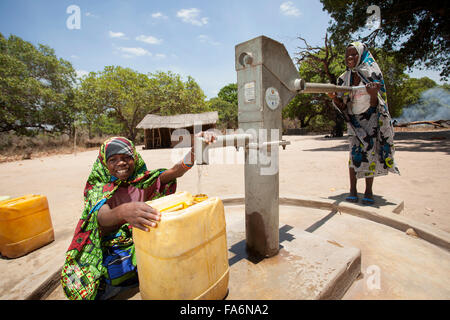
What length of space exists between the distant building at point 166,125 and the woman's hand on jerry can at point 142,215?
1902 cm

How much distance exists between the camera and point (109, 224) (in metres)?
1.28

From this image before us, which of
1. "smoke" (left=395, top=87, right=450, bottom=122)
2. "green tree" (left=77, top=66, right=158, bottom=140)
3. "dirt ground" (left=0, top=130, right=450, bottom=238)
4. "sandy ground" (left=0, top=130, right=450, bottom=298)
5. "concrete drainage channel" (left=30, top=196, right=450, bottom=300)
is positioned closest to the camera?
"concrete drainage channel" (left=30, top=196, right=450, bottom=300)

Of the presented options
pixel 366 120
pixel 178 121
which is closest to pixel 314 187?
pixel 366 120

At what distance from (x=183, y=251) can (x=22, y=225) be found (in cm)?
248

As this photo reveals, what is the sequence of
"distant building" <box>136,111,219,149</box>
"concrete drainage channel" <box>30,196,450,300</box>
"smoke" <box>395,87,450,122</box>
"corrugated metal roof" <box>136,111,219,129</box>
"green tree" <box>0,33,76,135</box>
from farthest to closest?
"smoke" <box>395,87,450,122</box> → "distant building" <box>136,111,219,149</box> → "corrugated metal roof" <box>136,111,219,129</box> → "green tree" <box>0,33,76,135</box> → "concrete drainage channel" <box>30,196,450,300</box>

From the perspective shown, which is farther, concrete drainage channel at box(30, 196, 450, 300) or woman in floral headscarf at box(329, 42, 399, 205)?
woman in floral headscarf at box(329, 42, 399, 205)

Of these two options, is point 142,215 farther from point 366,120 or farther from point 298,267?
point 366,120

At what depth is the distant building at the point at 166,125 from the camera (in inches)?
774

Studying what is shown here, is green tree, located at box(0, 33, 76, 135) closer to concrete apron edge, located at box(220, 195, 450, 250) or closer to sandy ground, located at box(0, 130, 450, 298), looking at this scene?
sandy ground, located at box(0, 130, 450, 298)

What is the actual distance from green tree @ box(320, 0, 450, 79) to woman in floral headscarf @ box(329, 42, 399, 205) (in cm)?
988

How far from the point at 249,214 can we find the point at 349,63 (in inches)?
95.7

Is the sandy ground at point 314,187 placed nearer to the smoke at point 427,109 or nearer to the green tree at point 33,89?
the green tree at point 33,89

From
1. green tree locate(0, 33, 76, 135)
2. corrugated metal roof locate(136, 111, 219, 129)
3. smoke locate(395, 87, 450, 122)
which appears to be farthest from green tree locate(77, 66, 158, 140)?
smoke locate(395, 87, 450, 122)

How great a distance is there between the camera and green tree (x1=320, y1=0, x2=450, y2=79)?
31.5 feet
